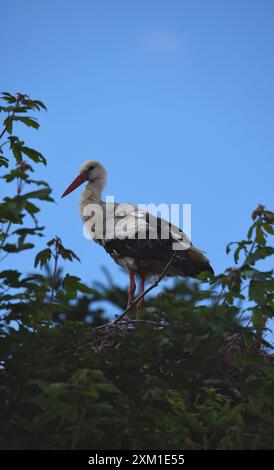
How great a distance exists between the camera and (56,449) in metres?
3.86

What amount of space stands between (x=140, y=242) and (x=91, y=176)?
203 centimetres

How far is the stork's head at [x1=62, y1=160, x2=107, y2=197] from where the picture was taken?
34.3ft

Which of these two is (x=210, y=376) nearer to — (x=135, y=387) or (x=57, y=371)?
(x=135, y=387)

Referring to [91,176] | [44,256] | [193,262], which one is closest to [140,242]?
[193,262]

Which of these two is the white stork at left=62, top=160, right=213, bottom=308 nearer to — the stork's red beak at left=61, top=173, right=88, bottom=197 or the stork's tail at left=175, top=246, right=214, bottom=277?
the stork's tail at left=175, top=246, right=214, bottom=277

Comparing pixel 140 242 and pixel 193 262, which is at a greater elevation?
pixel 140 242

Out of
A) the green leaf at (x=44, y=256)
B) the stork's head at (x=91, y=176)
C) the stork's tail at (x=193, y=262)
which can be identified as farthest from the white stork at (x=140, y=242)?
the green leaf at (x=44, y=256)

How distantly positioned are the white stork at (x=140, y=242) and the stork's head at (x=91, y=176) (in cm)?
45

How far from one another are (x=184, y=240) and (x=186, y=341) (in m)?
4.33

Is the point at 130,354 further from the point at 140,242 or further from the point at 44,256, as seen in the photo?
the point at 140,242

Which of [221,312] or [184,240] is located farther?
[184,240]

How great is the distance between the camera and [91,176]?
1052 cm

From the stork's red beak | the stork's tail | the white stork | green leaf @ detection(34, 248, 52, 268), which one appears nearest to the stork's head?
the stork's red beak
